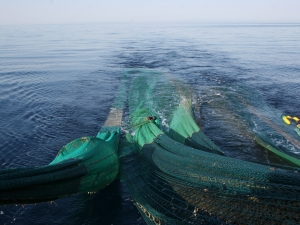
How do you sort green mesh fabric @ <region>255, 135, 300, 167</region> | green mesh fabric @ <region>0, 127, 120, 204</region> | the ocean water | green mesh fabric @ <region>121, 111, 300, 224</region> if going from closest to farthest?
green mesh fabric @ <region>0, 127, 120, 204</region> < green mesh fabric @ <region>121, 111, 300, 224</region> < the ocean water < green mesh fabric @ <region>255, 135, 300, 167</region>

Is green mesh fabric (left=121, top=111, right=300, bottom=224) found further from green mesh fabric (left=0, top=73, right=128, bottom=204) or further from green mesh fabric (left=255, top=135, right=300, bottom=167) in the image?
green mesh fabric (left=255, top=135, right=300, bottom=167)

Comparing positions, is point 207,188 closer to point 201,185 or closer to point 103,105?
point 201,185

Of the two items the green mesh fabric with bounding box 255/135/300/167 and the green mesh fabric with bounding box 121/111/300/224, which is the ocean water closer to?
the green mesh fabric with bounding box 255/135/300/167

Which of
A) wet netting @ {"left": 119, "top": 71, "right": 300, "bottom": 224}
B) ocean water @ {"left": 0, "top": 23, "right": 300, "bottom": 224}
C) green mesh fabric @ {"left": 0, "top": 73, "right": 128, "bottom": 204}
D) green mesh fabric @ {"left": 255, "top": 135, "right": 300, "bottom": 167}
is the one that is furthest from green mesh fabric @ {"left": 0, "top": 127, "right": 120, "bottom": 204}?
green mesh fabric @ {"left": 255, "top": 135, "right": 300, "bottom": 167}

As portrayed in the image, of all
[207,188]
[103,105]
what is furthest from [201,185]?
[103,105]

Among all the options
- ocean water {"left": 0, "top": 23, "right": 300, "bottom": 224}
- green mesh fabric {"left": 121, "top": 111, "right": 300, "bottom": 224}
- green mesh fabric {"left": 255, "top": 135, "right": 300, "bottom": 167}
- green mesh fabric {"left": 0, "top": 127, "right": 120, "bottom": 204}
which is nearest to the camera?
green mesh fabric {"left": 0, "top": 127, "right": 120, "bottom": 204}

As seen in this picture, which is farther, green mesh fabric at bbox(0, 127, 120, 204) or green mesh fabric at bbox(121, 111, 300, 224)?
green mesh fabric at bbox(121, 111, 300, 224)

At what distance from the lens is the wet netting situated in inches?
170

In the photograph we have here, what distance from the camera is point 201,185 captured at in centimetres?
507

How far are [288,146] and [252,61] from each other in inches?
Result: 680

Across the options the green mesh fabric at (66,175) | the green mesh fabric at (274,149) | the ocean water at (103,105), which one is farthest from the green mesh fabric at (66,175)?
the green mesh fabric at (274,149)

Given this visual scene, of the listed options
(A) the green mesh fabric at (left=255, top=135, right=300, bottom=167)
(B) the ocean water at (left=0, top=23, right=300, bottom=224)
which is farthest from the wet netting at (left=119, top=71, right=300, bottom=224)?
(A) the green mesh fabric at (left=255, top=135, right=300, bottom=167)

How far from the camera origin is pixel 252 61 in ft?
80.7

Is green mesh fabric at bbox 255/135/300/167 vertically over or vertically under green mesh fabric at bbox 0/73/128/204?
under
